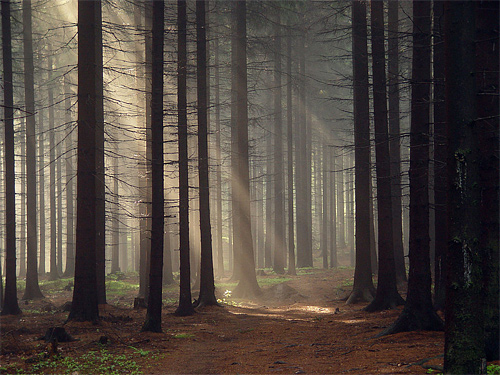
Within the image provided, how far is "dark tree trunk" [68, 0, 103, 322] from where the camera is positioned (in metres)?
12.2

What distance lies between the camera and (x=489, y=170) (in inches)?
290

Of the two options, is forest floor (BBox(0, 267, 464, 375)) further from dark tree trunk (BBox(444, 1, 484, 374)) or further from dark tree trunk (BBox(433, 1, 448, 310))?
dark tree trunk (BBox(433, 1, 448, 310))

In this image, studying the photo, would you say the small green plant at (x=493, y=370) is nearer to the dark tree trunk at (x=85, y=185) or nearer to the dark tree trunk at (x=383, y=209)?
the dark tree trunk at (x=383, y=209)

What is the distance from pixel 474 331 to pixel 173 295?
17.9m

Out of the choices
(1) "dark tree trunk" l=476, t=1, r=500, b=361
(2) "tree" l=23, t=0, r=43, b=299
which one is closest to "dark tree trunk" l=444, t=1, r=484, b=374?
(1) "dark tree trunk" l=476, t=1, r=500, b=361

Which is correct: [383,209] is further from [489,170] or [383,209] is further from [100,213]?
[100,213]

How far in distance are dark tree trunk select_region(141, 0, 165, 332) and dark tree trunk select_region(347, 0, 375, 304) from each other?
7491mm

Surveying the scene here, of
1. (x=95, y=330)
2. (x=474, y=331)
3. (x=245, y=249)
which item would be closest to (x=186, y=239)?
(x=95, y=330)

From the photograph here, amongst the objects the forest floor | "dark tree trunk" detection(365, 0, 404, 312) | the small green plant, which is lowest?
the forest floor

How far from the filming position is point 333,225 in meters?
41.2

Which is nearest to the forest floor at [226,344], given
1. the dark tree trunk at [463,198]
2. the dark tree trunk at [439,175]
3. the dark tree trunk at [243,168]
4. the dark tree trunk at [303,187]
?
the dark tree trunk at [463,198]

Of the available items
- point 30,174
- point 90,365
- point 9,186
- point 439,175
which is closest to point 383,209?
point 439,175

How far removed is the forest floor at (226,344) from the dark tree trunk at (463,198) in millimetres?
1215

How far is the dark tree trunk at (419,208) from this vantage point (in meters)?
9.70
